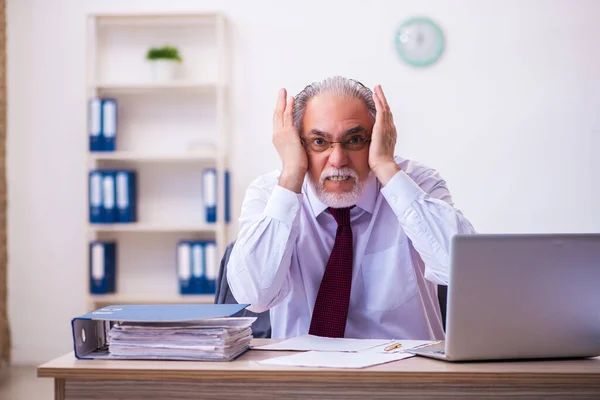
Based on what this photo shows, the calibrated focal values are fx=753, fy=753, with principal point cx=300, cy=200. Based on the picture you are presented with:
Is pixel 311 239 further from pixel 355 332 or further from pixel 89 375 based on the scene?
pixel 89 375

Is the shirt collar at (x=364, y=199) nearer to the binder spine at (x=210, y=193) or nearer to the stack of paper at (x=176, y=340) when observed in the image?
the stack of paper at (x=176, y=340)

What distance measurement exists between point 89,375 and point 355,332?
30.6 inches

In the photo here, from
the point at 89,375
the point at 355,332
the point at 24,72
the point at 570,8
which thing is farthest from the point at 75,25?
the point at 89,375

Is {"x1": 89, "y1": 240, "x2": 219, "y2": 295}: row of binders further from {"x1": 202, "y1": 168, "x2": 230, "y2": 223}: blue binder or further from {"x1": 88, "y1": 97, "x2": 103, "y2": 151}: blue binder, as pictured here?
{"x1": 88, "y1": 97, "x2": 103, "y2": 151}: blue binder

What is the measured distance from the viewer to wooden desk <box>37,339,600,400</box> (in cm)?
121

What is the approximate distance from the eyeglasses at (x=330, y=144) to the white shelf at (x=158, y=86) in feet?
7.43

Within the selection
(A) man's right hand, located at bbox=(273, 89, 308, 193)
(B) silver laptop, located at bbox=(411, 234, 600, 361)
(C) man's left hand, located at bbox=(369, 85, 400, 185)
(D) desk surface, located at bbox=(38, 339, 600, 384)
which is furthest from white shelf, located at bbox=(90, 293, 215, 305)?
(B) silver laptop, located at bbox=(411, 234, 600, 361)

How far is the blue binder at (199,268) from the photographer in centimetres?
411

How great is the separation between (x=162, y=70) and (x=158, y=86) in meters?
0.11

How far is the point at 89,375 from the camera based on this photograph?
124cm

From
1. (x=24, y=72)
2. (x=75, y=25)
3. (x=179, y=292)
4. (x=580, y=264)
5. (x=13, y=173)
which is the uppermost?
(x=75, y=25)

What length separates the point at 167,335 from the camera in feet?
4.45

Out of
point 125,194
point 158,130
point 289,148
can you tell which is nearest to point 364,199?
point 289,148

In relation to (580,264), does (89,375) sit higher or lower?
lower
